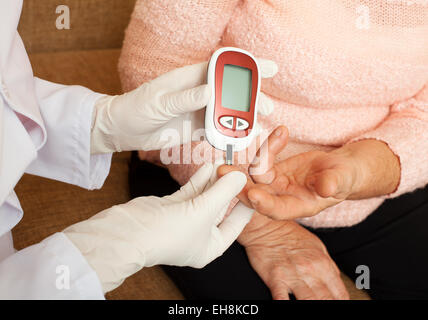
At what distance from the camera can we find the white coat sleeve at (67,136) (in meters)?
0.67

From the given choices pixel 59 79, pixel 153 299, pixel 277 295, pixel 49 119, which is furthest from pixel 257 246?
pixel 59 79

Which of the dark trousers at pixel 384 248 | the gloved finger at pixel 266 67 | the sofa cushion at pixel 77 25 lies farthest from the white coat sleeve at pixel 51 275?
the sofa cushion at pixel 77 25

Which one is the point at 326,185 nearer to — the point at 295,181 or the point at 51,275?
the point at 295,181

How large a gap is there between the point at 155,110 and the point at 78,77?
1.89 ft

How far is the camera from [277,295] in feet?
2.33

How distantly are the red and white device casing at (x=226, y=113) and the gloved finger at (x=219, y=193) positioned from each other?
5 cm

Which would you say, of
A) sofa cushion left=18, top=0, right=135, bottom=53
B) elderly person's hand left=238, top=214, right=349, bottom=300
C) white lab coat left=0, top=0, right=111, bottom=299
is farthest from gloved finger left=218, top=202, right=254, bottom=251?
sofa cushion left=18, top=0, right=135, bottom=53

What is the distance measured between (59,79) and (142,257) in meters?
0.71

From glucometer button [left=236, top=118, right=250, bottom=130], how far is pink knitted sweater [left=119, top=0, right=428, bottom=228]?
0.16 metres

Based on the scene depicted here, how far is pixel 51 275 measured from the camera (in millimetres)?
499

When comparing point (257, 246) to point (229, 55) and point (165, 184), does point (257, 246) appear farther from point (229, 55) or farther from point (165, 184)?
point (229, 55)

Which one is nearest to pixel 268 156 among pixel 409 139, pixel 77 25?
pixel 409 139

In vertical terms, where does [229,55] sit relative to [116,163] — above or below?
above

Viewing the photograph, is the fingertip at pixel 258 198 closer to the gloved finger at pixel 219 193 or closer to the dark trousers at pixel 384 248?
the gloved finger at pixel 219 193
